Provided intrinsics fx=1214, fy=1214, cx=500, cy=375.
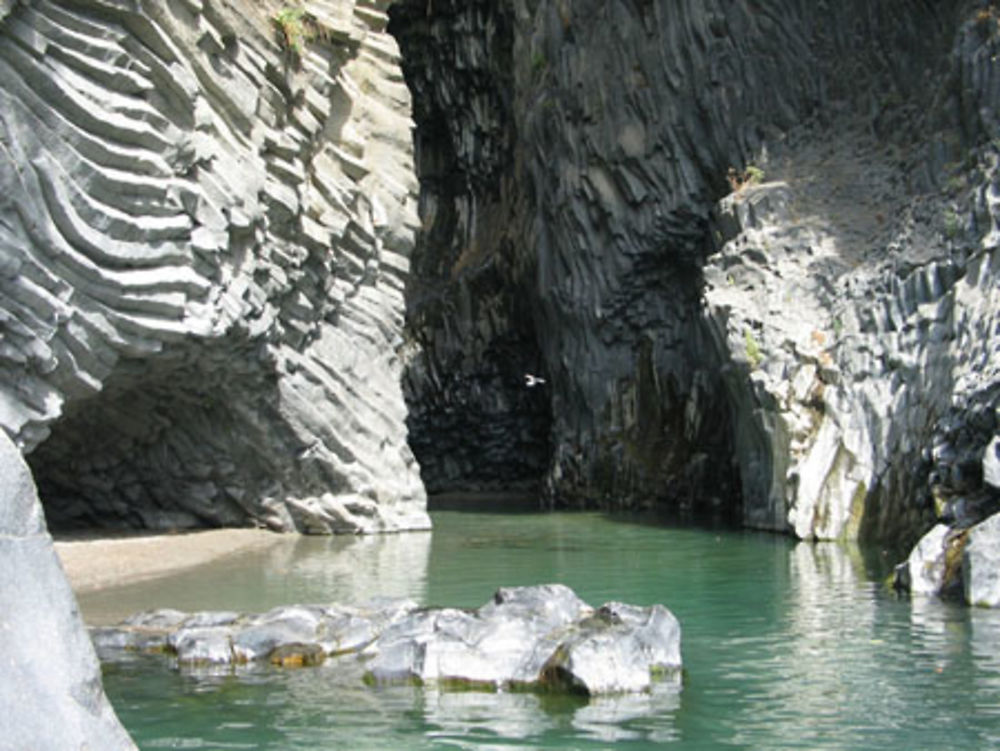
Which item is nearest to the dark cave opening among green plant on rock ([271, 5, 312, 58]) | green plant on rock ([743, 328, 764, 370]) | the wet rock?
green plant on rock ([271, 5, 312, 58])

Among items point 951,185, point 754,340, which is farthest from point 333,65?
point 951,185

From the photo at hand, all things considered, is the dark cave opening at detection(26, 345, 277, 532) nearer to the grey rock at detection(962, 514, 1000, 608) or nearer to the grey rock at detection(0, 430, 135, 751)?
the grey rock at detection(962, 514, 1000, 608)

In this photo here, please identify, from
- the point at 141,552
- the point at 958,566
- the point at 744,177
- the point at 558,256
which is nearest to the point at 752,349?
the point at 744,177

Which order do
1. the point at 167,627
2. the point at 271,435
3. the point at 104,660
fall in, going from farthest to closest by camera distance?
the point at 271,435 < the point at 167,627 < the point at 104,660

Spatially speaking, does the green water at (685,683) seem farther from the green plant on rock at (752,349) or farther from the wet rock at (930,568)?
the green plant on rock at (752,349)

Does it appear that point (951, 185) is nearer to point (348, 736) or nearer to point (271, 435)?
point (271, 435)

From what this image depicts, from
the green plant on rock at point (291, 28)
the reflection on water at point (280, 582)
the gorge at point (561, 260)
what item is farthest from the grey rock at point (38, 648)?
the green plant on rock at point (291, 28)

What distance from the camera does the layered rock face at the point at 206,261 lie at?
44.8ft

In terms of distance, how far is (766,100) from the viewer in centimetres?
2628

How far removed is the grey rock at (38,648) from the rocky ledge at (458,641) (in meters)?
4.36

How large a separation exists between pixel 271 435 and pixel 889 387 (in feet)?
32.7

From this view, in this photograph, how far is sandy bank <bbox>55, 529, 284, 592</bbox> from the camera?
1534 centimetres

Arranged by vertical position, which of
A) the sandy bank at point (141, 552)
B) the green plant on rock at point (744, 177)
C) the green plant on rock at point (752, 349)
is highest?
the green plant on rock at point (744, 177)

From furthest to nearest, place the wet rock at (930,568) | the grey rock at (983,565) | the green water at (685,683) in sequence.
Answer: the wet rock at (930,568), the grey rock at (983,565), the green water at (685,683)
